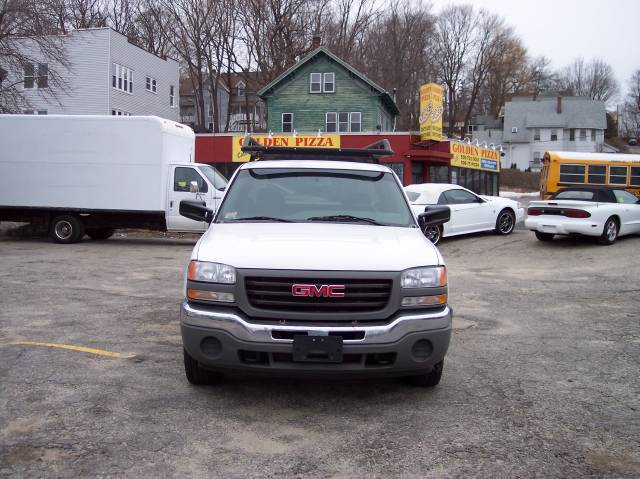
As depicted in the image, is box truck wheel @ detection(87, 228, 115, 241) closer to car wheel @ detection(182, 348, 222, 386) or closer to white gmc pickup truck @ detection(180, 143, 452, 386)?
car wheel @ detection(182, 348, 222, 386)

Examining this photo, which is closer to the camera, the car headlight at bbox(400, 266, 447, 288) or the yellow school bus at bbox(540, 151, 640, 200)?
A: the car headlight at bbox(400, 266, 447, 288)

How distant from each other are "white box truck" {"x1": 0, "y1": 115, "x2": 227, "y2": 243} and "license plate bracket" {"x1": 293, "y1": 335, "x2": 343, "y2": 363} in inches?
458

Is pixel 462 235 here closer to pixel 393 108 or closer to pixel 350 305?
pixel 350 305

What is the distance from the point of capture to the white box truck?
1528 cm

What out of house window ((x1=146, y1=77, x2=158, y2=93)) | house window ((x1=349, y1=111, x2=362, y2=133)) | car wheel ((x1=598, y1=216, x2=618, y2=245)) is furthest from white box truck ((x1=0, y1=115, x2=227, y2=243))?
house window ((x1=146, y1=77, x2=158, y2=93))

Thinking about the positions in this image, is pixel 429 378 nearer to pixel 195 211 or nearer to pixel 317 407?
pixel 317 407

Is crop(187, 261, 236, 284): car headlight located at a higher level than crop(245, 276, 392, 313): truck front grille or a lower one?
higher

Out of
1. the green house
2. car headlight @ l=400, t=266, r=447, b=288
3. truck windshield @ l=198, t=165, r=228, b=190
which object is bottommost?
car headlight @ l=400, t=266, r=447, b=288

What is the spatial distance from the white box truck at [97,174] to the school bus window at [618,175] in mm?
16091

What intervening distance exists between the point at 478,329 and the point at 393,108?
36.1 metres

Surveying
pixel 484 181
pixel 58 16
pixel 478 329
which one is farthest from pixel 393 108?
pixel 478 329

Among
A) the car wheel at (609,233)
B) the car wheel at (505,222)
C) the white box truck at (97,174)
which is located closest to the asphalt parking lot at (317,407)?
the car wheel at (609,233)

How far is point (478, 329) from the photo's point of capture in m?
7.13

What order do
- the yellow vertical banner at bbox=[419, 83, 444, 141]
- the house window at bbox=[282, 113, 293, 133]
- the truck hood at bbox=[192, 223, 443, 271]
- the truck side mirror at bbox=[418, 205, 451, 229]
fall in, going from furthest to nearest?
the house window at bbox=[282, 113, 293, 133] → the yellow vertical banner at bbox=[419, 83, 444, 141] → the truck side mirror at bbox=[418, 205, 451, 229] → the truck hood at bbox=[192, 223, 443, 271]
